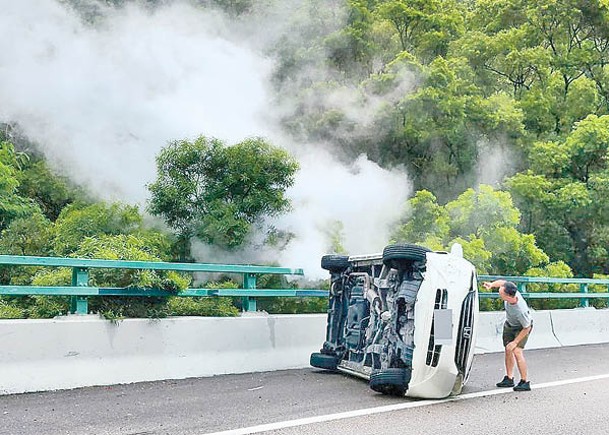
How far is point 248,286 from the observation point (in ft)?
32.2

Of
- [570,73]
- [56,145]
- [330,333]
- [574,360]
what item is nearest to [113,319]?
[330,333]

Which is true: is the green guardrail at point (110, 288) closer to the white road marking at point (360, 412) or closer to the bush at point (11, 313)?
the bush at point (11, 313)

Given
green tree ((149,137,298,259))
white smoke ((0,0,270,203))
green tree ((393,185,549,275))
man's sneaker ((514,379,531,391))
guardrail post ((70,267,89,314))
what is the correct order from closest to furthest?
guardrail post ((70,267,89,314)) → man's sneaker ((514,379,531,391)) → green tree ((149,137,298,259)) → white smoke ((0,0,270,203)) → green tree ((393,185,549,275))

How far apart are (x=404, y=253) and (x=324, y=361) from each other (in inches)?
89.8

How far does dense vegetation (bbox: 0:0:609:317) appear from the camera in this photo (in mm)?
14625

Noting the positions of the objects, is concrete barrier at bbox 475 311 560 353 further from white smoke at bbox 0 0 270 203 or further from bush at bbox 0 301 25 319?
bush at bbox 0 301 25 319

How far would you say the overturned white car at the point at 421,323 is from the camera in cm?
740

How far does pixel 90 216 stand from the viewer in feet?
46.2

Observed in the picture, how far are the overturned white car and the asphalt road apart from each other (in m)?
0.23

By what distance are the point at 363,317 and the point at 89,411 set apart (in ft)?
11.4

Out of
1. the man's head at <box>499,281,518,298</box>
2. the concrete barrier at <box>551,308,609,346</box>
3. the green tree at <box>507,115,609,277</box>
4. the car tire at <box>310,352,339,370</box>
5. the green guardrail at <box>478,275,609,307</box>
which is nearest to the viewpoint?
the man's head at <box>499,281,518,298</box>

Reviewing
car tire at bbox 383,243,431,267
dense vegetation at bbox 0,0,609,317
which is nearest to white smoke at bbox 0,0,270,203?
dense vegetation at bbox 0,0,609,317

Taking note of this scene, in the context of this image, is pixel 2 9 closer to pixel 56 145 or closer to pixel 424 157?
pixel 56 145

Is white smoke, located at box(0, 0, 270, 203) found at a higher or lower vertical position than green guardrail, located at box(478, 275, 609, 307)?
higher
